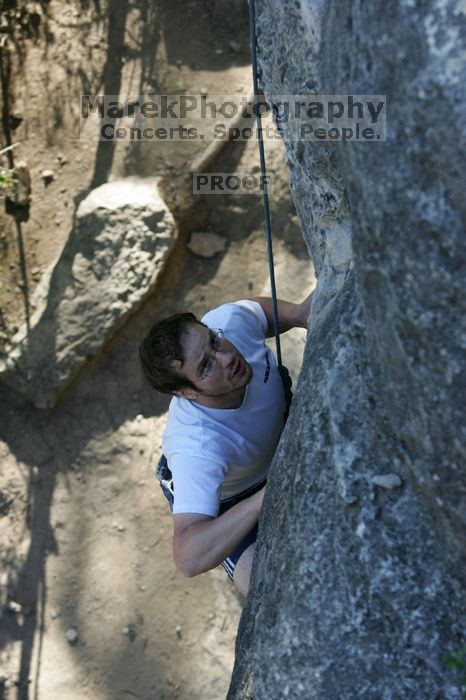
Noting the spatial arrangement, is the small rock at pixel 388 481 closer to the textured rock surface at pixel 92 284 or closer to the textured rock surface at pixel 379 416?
the textured rock surface at pixel 379 416

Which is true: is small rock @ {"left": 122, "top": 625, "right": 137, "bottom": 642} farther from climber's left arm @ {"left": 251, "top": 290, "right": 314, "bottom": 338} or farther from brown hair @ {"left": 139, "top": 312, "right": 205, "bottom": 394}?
brown hair @ {"left": 139, "top": 312, "right": 205, "bottom": 394}

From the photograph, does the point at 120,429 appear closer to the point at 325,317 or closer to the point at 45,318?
the point at 45,318

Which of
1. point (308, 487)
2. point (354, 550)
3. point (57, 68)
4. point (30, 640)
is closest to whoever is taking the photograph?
point (354, 550)

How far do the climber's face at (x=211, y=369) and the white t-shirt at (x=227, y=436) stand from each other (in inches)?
1.3

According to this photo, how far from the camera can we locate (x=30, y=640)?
403 cm

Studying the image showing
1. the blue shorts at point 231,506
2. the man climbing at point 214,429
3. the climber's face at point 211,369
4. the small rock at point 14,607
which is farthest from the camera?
the small rock at point 14,607

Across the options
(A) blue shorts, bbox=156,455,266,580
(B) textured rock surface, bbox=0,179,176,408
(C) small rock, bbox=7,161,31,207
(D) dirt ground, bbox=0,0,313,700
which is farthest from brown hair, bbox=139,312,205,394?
(C) small rock, bbox=7,161,31,207

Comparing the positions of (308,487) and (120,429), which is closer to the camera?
(308,487)

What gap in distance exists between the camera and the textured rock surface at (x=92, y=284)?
409cm

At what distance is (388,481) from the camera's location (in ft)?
4.83

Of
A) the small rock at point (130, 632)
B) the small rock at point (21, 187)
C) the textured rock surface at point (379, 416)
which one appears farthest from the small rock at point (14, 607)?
the textured rock surface at point (379, 416)

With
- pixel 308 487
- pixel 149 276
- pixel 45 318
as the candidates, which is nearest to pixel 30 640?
pixel 45 318

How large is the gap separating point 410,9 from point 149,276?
3.02m

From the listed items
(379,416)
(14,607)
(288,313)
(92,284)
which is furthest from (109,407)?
(379,416)
